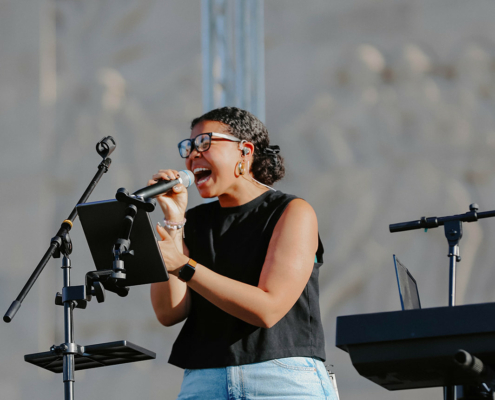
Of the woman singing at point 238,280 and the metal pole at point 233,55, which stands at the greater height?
the metal pole at point 233,55

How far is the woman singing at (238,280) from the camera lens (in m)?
1.52

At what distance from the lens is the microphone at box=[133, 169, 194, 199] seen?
1.49 m

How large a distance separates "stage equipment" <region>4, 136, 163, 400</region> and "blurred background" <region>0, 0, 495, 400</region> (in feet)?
4.84

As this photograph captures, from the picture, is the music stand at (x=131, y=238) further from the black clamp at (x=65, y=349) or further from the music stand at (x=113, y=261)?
the black clamp at (x=65, y=349)

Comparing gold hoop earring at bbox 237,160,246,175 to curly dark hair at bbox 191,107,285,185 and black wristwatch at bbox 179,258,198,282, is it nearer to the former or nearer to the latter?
curly dark hair at bbox 191,107,285,185

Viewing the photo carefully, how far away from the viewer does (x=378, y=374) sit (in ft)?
3.82

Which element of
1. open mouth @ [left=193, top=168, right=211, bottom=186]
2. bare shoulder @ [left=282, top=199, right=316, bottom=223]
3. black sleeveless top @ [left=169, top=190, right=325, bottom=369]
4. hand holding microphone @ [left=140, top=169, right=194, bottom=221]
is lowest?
black sleeveless top @ [left=169, top=190, right=325, bottom=369]

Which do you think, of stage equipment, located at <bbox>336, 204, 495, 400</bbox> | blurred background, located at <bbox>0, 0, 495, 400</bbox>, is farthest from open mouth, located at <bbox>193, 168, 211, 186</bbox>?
blurred background, located at <bbox>0, 0, 495, 400</bbox>

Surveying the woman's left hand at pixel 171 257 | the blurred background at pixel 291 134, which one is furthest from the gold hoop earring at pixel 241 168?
the blurred background at pixel 291 134

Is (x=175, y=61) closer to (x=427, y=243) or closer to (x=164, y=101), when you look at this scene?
(x=164, y=101)

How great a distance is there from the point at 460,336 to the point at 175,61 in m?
3.08

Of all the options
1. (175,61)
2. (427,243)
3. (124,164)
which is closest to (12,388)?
(124,164)

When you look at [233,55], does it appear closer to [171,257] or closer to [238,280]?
[238,280]

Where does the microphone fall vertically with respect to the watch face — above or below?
above
